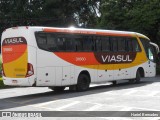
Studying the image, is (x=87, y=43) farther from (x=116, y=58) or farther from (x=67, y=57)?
(x=116, y=58)

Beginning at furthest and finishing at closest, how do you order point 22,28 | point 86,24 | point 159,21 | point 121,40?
point 86,24 → point 159,21 → point 121,40 → point 22,28

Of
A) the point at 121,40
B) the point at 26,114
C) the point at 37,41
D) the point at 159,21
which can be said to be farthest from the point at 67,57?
the point at 159,21

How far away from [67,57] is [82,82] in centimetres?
178

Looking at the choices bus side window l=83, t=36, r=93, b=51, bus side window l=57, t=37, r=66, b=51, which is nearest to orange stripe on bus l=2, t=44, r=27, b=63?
bus side window l=57, t=37, r=66, b=51

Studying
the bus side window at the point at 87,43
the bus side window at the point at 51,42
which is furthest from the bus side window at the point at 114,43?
the bus side window at the point at 51,42

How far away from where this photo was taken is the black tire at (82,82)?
19.9 metres

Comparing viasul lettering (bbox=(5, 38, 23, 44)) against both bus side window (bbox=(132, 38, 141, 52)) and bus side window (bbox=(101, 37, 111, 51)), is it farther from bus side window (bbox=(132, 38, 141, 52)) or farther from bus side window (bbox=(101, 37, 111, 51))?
bus side window (bbox=(132, 38, 141, 52))

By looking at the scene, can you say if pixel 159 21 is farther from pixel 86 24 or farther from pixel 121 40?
pixel 86 24

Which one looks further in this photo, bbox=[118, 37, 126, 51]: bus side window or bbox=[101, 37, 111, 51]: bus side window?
bbox=[118, 37, 126, 51]: bus side window

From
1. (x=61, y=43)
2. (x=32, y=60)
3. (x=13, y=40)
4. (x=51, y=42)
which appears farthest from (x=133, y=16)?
(x=32, y=60)

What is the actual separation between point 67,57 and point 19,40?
2.78m

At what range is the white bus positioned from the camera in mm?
17234

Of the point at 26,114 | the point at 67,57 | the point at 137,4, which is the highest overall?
the point at 137,4

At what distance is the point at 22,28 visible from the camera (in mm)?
17375
